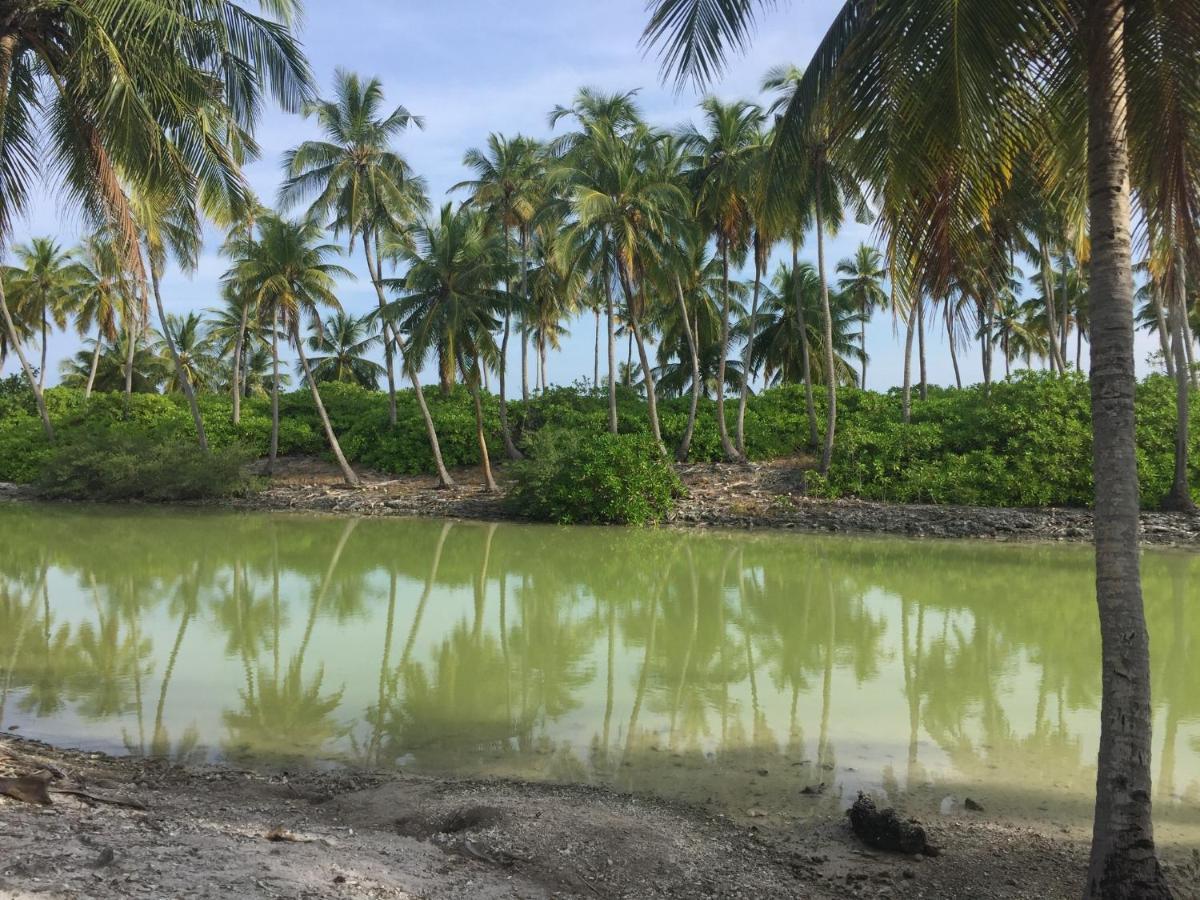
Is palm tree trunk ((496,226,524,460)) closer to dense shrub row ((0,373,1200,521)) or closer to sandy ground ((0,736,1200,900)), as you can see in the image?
dense shrub row ((0,373,1200,521))

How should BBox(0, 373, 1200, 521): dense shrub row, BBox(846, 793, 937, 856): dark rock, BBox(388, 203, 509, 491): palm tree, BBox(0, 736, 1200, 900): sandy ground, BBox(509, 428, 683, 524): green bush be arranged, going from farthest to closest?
BBox(388, 203, 509, 491): palm tree → BBox(509, 428, 683, 524): green bush → BBox(0, 373, 1200, 521): dense shrub row → BBox(846, 793, 937, 856): dark rock → BBox(0, 736, 1200, 900): sandy ground

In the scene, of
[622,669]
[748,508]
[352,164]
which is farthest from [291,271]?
[622,669]

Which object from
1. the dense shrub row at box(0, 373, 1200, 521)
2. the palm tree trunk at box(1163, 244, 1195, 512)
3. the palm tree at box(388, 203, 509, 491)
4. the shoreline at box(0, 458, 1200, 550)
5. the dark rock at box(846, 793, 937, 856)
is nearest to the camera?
the dark rock at box(846, 793, 937, 856)

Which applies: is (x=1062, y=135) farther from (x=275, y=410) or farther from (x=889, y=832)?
(x=275, y=410)

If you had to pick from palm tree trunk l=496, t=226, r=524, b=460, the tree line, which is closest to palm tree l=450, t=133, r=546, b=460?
palm tree trunk l=496, t=226, r=524, b=460

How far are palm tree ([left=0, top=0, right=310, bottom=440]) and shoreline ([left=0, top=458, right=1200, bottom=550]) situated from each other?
17874 mm

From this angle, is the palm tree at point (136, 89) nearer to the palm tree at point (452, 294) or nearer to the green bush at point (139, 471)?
the palm tree at point (452, 294)

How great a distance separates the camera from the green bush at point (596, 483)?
25906mm

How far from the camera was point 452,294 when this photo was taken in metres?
28.2

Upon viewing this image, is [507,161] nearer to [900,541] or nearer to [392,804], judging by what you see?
[900,541]

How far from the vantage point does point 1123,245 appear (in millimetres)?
4316

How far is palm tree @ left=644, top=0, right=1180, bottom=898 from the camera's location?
13.8ft

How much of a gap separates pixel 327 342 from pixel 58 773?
47.6m

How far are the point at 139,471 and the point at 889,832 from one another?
3020cm
